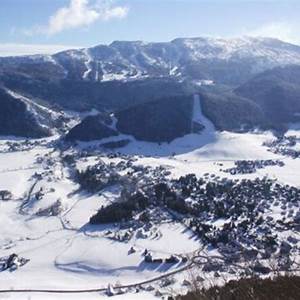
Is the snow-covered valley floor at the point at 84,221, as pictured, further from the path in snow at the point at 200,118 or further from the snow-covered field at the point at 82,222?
the path in snow at the point at 200,118

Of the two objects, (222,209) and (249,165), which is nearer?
(222,209)

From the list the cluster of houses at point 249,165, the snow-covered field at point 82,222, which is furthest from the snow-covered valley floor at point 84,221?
the cluster of houses at point 249,165

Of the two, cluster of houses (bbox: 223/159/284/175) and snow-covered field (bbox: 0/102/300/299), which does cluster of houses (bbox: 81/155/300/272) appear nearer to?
snow-covered field (bbox: 0/102/300/299)

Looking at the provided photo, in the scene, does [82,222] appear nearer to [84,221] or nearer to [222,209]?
[84,221]

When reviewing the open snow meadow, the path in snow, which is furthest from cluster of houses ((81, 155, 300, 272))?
the path in snow

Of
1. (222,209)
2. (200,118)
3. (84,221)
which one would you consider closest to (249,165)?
(222,209)

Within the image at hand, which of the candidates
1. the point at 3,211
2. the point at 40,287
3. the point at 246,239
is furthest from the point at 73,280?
the point at 3,211

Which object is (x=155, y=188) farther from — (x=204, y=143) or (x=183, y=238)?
(x=204, y=143)
